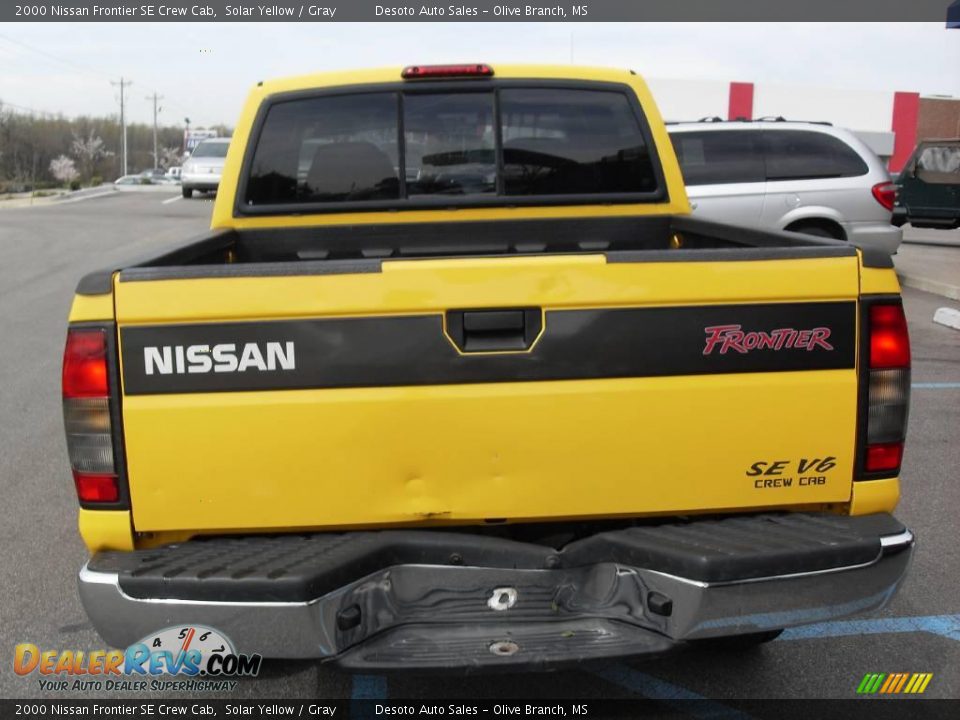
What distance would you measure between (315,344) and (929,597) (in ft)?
10.2

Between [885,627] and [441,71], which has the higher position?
[441,71]

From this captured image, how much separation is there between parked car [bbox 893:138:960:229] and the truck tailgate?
1710 centimetres

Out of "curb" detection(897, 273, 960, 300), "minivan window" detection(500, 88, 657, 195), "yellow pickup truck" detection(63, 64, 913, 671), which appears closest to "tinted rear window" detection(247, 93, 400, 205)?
"minivan window" detection(500, 88, 657, 195)

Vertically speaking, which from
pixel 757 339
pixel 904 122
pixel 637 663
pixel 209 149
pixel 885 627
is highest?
pixel 904 122

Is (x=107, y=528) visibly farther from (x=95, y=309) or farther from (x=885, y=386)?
(x=885, y=386)

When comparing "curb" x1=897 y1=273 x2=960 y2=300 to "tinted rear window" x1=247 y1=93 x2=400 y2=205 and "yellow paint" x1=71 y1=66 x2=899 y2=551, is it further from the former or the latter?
"yellow paint" x1=71 y1=66 x2=899 y2=551

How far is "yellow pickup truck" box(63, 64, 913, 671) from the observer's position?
2.75m

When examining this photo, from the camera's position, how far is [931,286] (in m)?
13.8

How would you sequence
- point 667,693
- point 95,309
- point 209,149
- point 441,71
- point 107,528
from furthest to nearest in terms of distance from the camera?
Result: point 209,149, point 441,71, point 667,693, point 107,528, point 95,309

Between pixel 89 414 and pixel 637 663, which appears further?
pixel 637 663

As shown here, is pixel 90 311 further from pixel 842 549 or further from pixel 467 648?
pixel 842 549

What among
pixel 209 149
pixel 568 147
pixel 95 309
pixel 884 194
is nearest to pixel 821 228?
pixel 884 194

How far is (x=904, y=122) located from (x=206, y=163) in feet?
111

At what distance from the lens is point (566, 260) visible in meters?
2.90
